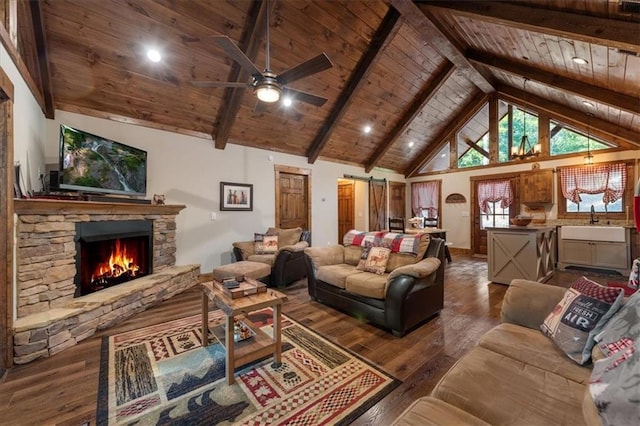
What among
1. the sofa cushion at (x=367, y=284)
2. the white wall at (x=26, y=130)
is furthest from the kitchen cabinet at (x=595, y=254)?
the white wall at (x=26, y=130)

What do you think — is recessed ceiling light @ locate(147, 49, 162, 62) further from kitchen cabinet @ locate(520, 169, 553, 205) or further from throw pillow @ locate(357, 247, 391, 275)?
kitchen cabinet @ locate(520, 169, 553, 205)

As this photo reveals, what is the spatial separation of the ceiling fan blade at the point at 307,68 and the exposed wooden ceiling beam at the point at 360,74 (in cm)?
214

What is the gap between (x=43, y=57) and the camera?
3121 mm

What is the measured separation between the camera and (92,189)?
3.31 meters

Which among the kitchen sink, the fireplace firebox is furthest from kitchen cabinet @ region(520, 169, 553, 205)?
the fireplace firebox

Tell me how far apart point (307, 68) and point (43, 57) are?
10.1 feet

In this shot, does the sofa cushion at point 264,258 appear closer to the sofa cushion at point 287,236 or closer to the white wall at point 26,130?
the sofa cushion at point 287,236

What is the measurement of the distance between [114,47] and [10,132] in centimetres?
178

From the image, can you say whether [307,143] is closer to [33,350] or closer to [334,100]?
[334,100]

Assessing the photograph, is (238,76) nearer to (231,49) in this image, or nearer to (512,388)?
(231,49)

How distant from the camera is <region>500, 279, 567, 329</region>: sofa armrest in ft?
5.92

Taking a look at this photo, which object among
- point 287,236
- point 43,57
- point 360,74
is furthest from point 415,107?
point 43,57

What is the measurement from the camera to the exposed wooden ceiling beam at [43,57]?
2.80m

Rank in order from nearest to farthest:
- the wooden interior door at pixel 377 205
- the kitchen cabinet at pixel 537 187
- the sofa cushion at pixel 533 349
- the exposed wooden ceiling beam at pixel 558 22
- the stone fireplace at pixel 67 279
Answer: the sofa cushion at pixel 533 349
the stone fireplace at pixel 67 279
the exposed wooden ceiling beam at pixel 558 22
the kitchen cabinet at pixel 537 187
the wooden interior door at pixel 377 205
